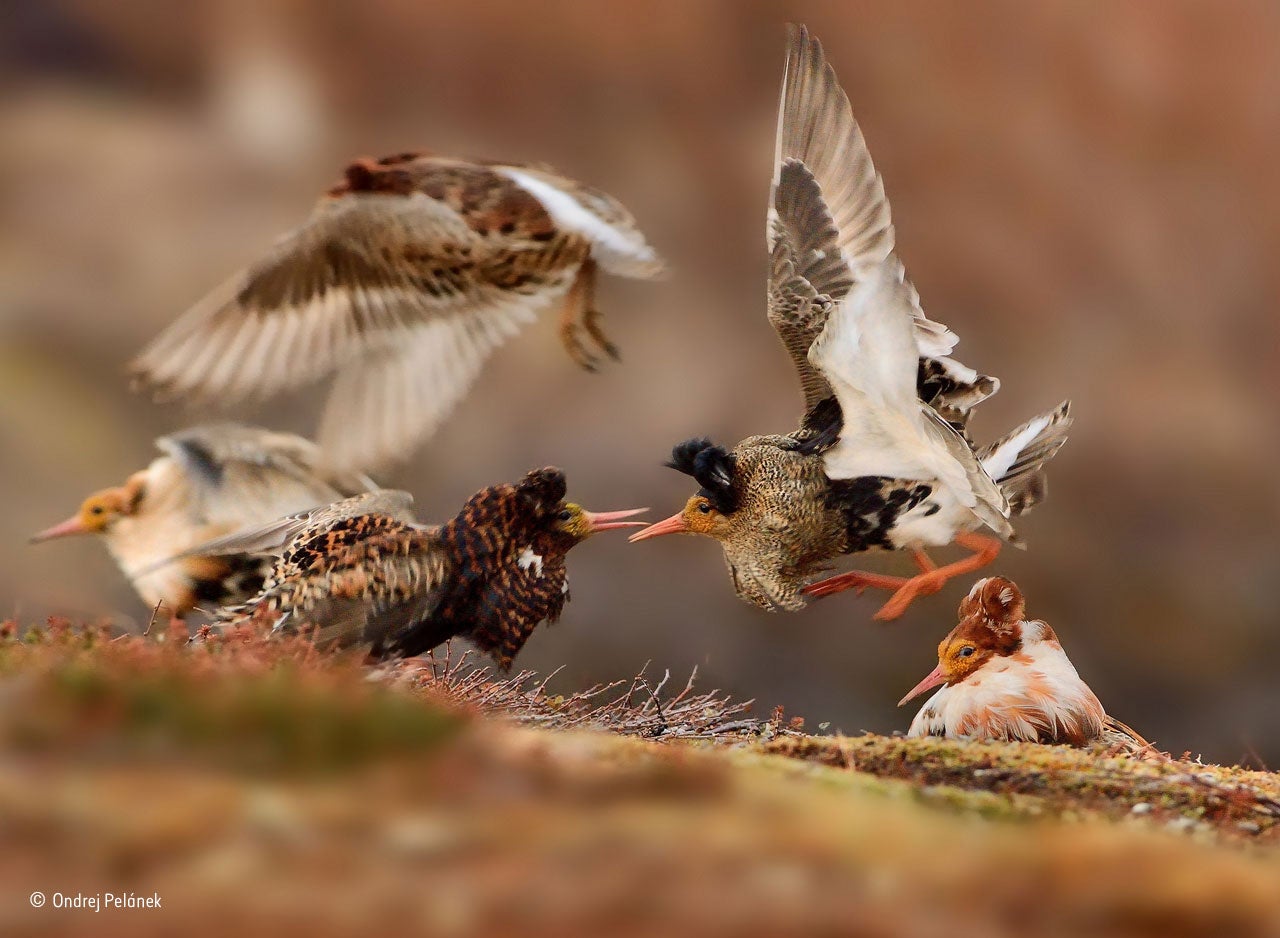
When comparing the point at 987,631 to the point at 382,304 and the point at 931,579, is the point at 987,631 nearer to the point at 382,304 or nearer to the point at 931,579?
the point at 931,579

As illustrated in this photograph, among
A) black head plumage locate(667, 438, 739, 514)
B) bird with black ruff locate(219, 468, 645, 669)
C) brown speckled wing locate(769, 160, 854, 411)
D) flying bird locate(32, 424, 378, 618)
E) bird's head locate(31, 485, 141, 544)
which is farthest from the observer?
bird's head locate(31, 485, 141, 544)

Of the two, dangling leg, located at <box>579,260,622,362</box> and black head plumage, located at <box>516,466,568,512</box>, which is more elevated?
dangling leg, located at <box>579,260,622,362</box>

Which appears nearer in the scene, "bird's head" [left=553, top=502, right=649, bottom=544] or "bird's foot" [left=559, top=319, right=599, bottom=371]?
"bird's head" [left=553, top=502, right=649, bottom=544]

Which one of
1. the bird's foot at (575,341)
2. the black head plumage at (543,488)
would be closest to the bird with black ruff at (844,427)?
the black head plumage at (543,488)

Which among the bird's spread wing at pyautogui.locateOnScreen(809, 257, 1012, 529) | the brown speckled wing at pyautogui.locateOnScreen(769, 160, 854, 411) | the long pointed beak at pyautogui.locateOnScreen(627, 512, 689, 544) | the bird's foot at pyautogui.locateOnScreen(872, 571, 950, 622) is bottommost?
A: the bird's foot at pyautogui.locateOnScreen(872, 571, 950, 622)

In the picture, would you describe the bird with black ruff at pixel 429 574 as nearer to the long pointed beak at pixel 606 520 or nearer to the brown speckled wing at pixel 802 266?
the long pointed beak at pixel 606 520

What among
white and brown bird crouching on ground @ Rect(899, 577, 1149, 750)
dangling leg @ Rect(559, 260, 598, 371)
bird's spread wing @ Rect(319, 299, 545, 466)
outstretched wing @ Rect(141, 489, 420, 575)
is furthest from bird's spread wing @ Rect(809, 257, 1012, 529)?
outstretched wing @ Rect(141, 489, 420, 575)

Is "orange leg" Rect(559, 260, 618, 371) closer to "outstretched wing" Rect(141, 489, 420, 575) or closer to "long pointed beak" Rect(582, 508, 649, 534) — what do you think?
"long pointed beak" Rect(582, 508, 649, 534)
